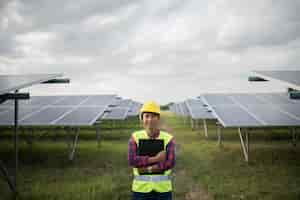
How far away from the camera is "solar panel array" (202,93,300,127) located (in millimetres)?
9633

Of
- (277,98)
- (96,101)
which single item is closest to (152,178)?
(96,101)

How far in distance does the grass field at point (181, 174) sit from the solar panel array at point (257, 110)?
113 cm

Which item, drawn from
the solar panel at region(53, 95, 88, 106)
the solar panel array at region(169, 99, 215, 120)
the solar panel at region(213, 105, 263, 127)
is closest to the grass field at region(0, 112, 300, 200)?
the solar panel at region(213, 105, 263, 127)

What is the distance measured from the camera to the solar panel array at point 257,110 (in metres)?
9.63

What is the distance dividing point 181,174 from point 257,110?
4459 mm

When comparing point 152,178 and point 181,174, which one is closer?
point 152,178

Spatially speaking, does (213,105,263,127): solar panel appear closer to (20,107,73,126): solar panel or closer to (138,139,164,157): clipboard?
(20,107,73,126): solar panel

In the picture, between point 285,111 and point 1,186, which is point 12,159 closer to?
point 1,186

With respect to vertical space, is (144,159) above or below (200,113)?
above

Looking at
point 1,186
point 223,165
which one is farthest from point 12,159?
point 223,165

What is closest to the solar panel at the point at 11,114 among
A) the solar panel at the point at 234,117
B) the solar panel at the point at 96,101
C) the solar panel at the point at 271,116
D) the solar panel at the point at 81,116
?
the solar panel at the point at 81,116

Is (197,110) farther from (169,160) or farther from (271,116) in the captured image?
(169,160)

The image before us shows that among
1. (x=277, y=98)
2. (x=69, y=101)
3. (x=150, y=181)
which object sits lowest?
(x=150, y=181)

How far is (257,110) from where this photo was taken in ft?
37.7
